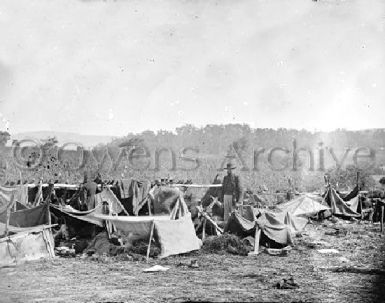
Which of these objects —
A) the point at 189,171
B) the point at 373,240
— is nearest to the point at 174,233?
the point at 373,240

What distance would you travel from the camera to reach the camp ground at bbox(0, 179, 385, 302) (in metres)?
7.09

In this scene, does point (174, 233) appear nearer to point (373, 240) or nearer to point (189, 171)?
point (373, 240)

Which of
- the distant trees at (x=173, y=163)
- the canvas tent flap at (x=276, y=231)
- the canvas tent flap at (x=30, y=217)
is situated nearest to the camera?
the canvas tent flap at (x=30, y=217)

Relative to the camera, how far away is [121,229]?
1005 cm

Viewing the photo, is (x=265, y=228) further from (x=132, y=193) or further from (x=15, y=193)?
(x=15, y=193)

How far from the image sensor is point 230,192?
1261 centimetres

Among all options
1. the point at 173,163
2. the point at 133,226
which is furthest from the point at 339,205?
the point at 173,163

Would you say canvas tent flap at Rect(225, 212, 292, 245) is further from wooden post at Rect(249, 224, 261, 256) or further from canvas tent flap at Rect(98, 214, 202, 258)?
canvas tent flap at Rect(98, 214, 202, 258)

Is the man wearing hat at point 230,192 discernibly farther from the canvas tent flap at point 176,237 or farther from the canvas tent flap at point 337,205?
the canvas tent flap at point 337,205

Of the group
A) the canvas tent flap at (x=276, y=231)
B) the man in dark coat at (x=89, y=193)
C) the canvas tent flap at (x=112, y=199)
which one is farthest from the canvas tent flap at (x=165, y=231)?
the canvas tent flap at (x=112, y=199)

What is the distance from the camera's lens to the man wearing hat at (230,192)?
12.5 m

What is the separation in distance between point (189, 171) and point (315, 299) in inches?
880

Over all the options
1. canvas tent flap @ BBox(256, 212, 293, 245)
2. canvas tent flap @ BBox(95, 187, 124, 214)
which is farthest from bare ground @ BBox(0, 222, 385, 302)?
canvas tent flap @ BBox(95, 187, 124, 214)

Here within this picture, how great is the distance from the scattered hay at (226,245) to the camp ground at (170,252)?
22mm
